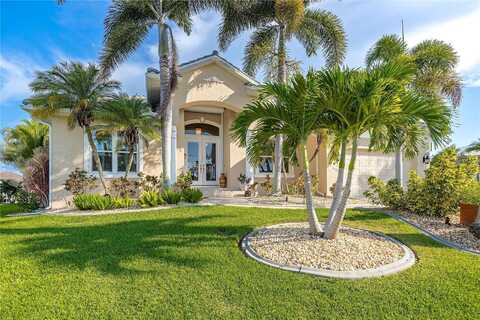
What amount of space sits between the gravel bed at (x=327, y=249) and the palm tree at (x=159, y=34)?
21.0ft

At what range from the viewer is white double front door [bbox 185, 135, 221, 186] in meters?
15.5

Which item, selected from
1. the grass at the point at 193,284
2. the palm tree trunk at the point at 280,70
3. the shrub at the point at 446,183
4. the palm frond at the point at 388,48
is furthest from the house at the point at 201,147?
the grass at the point at 193,284

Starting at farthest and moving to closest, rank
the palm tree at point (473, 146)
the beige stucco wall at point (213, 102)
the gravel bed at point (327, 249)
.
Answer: the palm tree at point (473, 146) < the beige stucco wall at point (213, 102) < the gravel bed at point (327, 249)

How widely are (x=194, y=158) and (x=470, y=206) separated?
1229 cm

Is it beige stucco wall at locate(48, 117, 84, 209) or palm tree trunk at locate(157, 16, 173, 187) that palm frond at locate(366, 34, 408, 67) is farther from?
beige stucco wall at locate(48, 117, 84, 209)

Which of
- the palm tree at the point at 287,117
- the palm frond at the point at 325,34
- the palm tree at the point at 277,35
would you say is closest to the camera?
the palm tree at the point at 287,117

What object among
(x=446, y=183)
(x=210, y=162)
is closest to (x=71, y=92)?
(x=210, y=162)

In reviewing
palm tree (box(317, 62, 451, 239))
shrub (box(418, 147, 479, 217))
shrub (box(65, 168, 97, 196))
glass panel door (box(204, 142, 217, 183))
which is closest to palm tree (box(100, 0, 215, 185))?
shrub (box(65, 168, 97, 196))

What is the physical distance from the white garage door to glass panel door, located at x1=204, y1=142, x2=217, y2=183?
8.55m

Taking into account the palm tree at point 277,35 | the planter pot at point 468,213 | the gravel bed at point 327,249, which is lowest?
the gravel bed at point 327,249

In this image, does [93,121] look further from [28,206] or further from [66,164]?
[28,206]

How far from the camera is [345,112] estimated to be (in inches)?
223

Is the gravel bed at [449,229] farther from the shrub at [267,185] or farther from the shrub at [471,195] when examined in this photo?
the shrub at [267,185]

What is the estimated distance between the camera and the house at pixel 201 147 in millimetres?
12086
